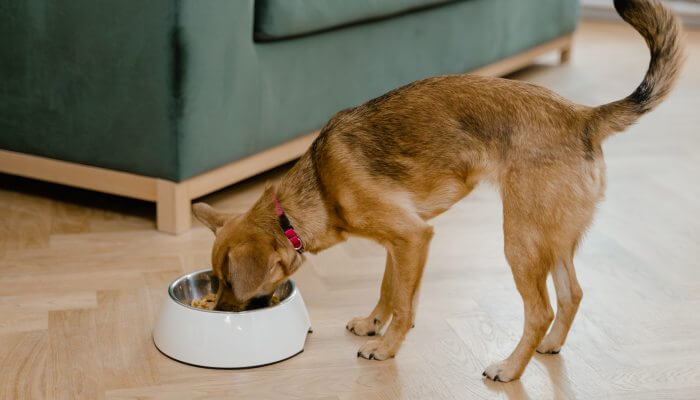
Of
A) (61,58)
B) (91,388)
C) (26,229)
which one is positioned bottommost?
(26,229)

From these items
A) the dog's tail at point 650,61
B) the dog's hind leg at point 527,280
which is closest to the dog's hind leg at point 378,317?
the dog's hind leg at point 527,280

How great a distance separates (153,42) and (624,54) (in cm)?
435

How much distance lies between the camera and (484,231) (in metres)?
3.30

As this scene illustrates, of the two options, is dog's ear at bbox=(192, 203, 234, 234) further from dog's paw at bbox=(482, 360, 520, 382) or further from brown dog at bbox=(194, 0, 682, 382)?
dog's paw at bbox=(482, 360, 520, 382)

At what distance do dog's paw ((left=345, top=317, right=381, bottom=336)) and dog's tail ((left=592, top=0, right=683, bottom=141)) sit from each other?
30.4 inches

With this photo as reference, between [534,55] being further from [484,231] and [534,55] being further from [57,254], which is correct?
[57,254]

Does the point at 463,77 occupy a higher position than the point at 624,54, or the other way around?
the point at 463,77

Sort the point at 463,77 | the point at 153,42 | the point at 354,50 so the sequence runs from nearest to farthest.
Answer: the point at 463,77 < the point at 153,42 < the point at 354,50

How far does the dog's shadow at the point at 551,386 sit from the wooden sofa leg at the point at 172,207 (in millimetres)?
1298

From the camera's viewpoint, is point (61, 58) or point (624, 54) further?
point (624, 54)

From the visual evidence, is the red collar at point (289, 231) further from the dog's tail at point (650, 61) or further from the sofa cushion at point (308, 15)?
the sofa cushion at point (308, 15)

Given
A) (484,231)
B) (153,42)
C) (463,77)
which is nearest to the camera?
(463,77)

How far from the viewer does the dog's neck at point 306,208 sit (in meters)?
2.34

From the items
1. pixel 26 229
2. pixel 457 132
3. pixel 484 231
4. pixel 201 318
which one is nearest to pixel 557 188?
pixel 457 132
